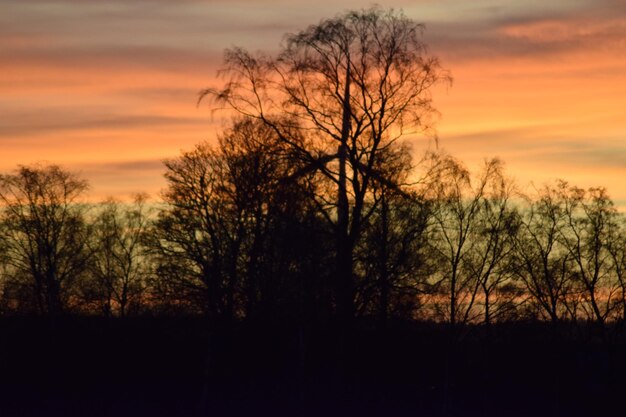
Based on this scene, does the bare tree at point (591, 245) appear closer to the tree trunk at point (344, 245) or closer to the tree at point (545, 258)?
the tree at point (545, 258)

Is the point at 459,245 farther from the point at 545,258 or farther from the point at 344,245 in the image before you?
the point at 344,245

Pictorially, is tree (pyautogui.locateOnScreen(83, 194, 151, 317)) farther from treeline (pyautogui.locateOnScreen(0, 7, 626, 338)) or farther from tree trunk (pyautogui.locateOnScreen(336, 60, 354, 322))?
tree trunk (pyautogui.locateOnScreen(336, 60, 354, 322))

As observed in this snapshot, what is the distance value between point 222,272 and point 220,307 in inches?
90.9

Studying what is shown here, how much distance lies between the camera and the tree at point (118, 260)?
299ft

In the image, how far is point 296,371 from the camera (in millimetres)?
61969

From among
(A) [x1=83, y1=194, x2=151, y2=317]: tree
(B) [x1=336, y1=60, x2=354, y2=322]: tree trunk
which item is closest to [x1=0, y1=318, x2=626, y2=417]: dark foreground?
(B) [x1=336, y1=60, x2=354, y2=322]: tree trunk

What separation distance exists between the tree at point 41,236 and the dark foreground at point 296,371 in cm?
393

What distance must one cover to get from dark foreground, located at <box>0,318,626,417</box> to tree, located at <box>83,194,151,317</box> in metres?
8.13

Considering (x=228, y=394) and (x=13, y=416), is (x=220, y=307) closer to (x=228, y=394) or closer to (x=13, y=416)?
(x=228, y=394)

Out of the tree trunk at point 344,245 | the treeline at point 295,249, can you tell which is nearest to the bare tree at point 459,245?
the treeline at point 295,249

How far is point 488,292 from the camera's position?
75375mm

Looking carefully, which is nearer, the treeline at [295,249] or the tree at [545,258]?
the treeline at [295,249]

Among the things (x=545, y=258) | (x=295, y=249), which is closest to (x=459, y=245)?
(x=545, y=258)

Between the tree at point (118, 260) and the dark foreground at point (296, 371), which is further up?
the tree at point (118, 260)
